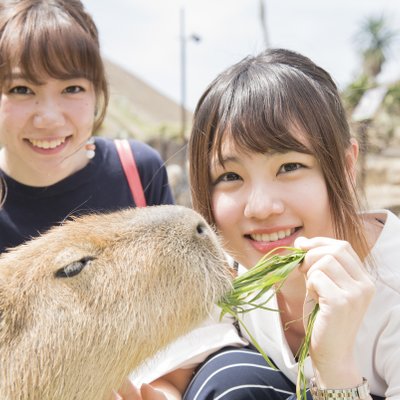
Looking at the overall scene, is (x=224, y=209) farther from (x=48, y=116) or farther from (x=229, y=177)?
(x=48, y=116)

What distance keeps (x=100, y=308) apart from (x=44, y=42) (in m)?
1.34

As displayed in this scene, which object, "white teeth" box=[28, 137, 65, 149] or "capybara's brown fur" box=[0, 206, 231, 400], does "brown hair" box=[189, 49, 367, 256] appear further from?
"white teeth" box=[28, 137, 65, 149]

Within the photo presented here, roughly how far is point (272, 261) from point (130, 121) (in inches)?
675

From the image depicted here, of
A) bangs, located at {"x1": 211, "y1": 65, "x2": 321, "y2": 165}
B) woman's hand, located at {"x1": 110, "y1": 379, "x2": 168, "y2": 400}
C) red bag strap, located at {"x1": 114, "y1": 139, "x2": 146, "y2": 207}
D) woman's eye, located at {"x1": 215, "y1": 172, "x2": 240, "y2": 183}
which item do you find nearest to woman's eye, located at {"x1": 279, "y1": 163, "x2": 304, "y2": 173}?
bangs, located at {"x1": 211, "y1": 65, "x2": 321, "y2": 165}

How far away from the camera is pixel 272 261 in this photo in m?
1.70

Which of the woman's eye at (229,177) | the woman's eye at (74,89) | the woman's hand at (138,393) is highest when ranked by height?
the woman's eye at (74,89)

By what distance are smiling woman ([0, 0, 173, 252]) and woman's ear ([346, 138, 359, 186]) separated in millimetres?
1033

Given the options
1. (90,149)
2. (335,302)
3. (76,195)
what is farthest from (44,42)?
(335,302)

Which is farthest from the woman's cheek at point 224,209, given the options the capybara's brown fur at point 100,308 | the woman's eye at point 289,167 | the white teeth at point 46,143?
the white teeth at point 46,143

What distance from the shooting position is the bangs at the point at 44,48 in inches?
97.8

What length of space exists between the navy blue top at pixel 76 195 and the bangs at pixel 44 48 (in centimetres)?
47

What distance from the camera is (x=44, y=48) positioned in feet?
8.18

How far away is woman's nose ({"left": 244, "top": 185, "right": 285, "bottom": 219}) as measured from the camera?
1.82 metres

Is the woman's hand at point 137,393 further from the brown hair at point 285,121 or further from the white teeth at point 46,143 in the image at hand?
the white teeth at point 46,143
